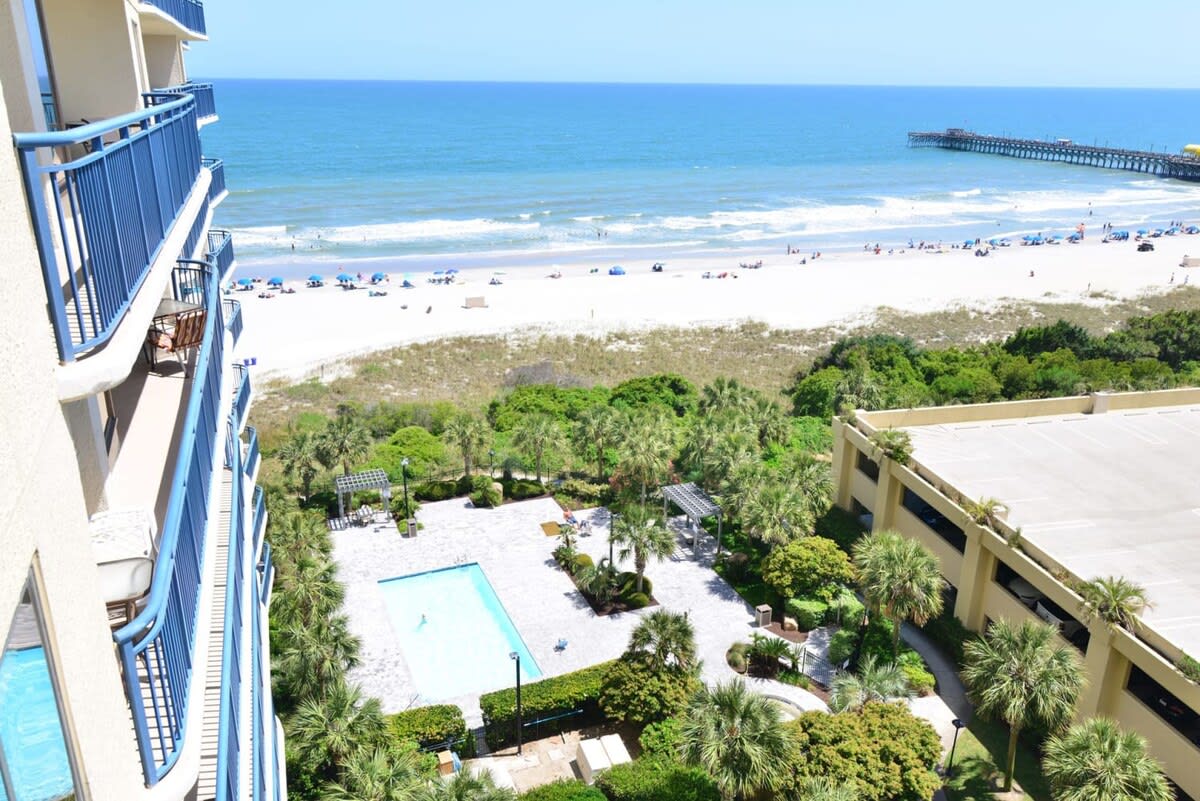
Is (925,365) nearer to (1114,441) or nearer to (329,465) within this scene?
(1114,441)

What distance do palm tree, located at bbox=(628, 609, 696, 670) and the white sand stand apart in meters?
34.0

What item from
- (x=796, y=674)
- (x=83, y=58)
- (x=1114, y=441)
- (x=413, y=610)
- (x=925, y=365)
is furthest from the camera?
(x=925, y=365)

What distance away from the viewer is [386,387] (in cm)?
4803

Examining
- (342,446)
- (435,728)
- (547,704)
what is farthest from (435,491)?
(435,728)

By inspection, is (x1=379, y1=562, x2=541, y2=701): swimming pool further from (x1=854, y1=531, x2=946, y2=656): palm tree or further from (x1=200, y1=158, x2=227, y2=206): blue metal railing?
(x1=200, y1=158, x2=227, y2=206): blue metal railing

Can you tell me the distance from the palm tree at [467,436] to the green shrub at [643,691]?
45.7 ft

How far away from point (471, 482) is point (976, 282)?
2103 inches

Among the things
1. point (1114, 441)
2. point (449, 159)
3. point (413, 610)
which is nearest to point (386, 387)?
point (413, 610)

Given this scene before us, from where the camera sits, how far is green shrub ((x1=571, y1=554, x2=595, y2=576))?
1110 inches

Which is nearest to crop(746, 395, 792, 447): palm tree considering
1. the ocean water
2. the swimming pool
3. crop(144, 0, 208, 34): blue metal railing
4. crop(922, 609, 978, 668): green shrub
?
crop(922, 609, 978, 668): green shrub

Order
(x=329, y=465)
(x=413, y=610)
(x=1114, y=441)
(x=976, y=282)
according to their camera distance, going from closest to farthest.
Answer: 1. (x=413, y=610)
2. (x=1114, y=441)
3. (x=329, y=465)
4. (x=976, y=282)

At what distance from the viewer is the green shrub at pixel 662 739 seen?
19938 mm

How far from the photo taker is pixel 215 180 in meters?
16.2

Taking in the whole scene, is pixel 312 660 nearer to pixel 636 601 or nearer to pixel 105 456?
pixel 636 601
